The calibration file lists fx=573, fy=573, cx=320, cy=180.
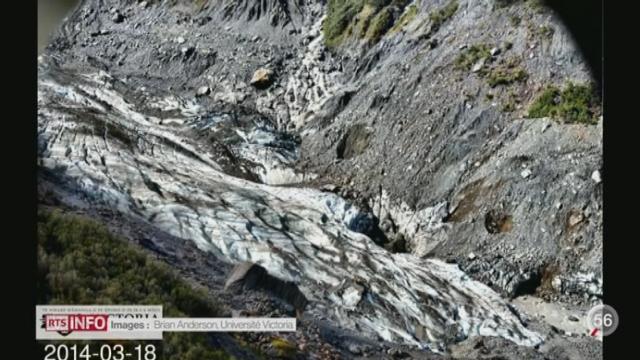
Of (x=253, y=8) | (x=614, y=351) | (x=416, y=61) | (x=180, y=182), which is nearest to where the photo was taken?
(x=614, y=351)

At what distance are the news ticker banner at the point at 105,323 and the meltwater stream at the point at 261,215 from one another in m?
2.96

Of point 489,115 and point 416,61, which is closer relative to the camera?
point 489,115

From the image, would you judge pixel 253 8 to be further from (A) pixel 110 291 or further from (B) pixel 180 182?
(A) pixel 110 291

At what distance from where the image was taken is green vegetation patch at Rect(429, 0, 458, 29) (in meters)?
17.4

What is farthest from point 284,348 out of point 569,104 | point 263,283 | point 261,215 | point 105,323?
point 569,104

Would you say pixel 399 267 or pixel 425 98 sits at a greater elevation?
pixel 425 98

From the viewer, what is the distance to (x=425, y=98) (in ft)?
50.5

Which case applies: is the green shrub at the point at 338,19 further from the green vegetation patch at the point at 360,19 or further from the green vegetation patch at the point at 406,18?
the green vegetation patch at the point at 406,18

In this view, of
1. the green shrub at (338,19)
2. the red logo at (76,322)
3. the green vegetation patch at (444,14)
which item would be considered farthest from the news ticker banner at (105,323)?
the green shrub at (338,19)

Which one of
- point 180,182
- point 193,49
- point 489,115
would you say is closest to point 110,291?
point 180,182

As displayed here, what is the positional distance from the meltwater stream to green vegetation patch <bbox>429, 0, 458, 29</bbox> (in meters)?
6.39

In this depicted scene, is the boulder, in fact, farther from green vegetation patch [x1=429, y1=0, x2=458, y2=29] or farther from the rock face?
the rock face

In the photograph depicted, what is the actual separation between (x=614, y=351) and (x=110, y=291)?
7.59 m

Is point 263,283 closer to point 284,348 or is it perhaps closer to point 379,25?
point 284,348
